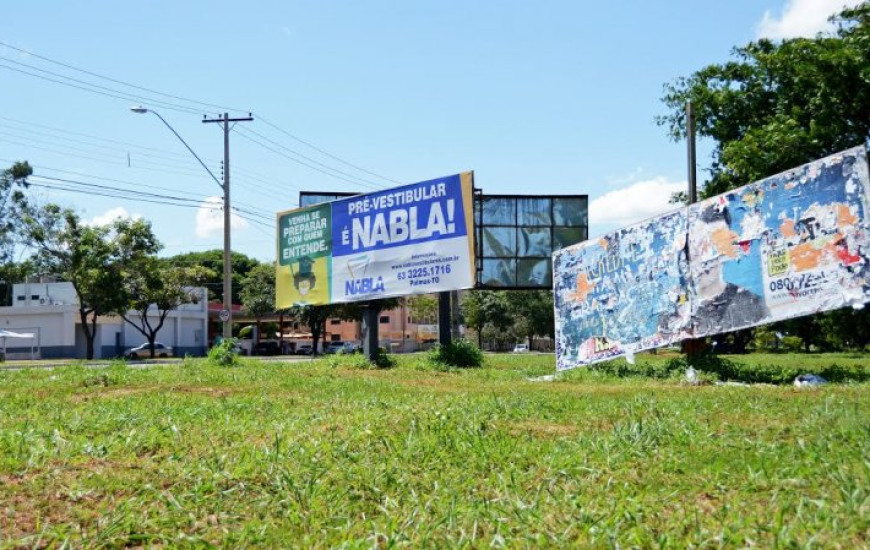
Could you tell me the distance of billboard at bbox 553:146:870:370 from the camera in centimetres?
1352

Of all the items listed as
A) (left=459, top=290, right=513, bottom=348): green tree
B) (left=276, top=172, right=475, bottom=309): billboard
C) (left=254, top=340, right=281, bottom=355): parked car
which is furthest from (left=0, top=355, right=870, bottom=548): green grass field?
(left=459, top=290, right=513, bottom=348): green tree

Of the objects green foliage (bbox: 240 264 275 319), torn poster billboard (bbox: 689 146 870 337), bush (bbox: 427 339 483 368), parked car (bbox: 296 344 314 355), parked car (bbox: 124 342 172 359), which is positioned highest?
green foliage (bbox: 240 264 275 319)

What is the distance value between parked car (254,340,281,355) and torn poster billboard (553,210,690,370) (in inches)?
2022

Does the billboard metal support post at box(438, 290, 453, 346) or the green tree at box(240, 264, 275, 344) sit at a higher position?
the green tree at box(240, 264, 275, 344)

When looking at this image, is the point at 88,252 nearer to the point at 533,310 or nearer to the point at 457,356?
the point at 457,356

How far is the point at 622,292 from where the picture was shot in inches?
709

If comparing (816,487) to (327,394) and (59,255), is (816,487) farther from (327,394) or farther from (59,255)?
(59,255)

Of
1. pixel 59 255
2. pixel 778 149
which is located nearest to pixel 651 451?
pixel 778 149

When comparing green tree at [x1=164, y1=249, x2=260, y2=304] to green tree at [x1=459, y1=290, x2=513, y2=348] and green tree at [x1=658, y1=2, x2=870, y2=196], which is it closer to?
green tree at [x1=459, y1=290, x2=513, y2=348]

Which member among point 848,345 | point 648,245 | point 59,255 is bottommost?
point 848,345

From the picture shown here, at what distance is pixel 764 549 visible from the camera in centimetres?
441

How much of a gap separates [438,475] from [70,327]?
5277 cm

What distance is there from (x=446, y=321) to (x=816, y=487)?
18.0 metres

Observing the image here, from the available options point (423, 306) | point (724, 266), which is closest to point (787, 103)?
point (724, 266)
